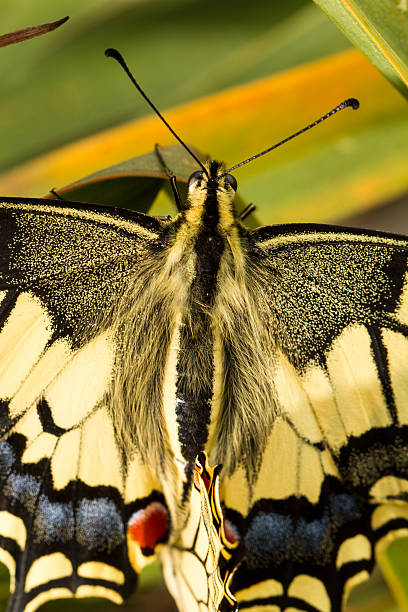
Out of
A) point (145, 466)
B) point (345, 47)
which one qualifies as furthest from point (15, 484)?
point (345, 47)

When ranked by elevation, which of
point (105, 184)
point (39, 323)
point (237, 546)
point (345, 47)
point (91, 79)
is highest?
point (91, 79)

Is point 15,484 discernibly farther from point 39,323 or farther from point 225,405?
point 225,405

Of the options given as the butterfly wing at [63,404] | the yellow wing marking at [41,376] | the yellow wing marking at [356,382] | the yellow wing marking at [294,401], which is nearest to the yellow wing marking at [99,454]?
the butterfly wing at [63,404]

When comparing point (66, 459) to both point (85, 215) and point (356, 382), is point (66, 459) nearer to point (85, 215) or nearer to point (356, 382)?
point (85, 215)

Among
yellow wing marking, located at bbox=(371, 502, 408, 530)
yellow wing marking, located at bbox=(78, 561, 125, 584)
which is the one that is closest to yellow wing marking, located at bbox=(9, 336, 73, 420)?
yellow wing marking, located at bbox=(78, 561, 125, 584)

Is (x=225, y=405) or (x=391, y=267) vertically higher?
(x=391, y=267)
